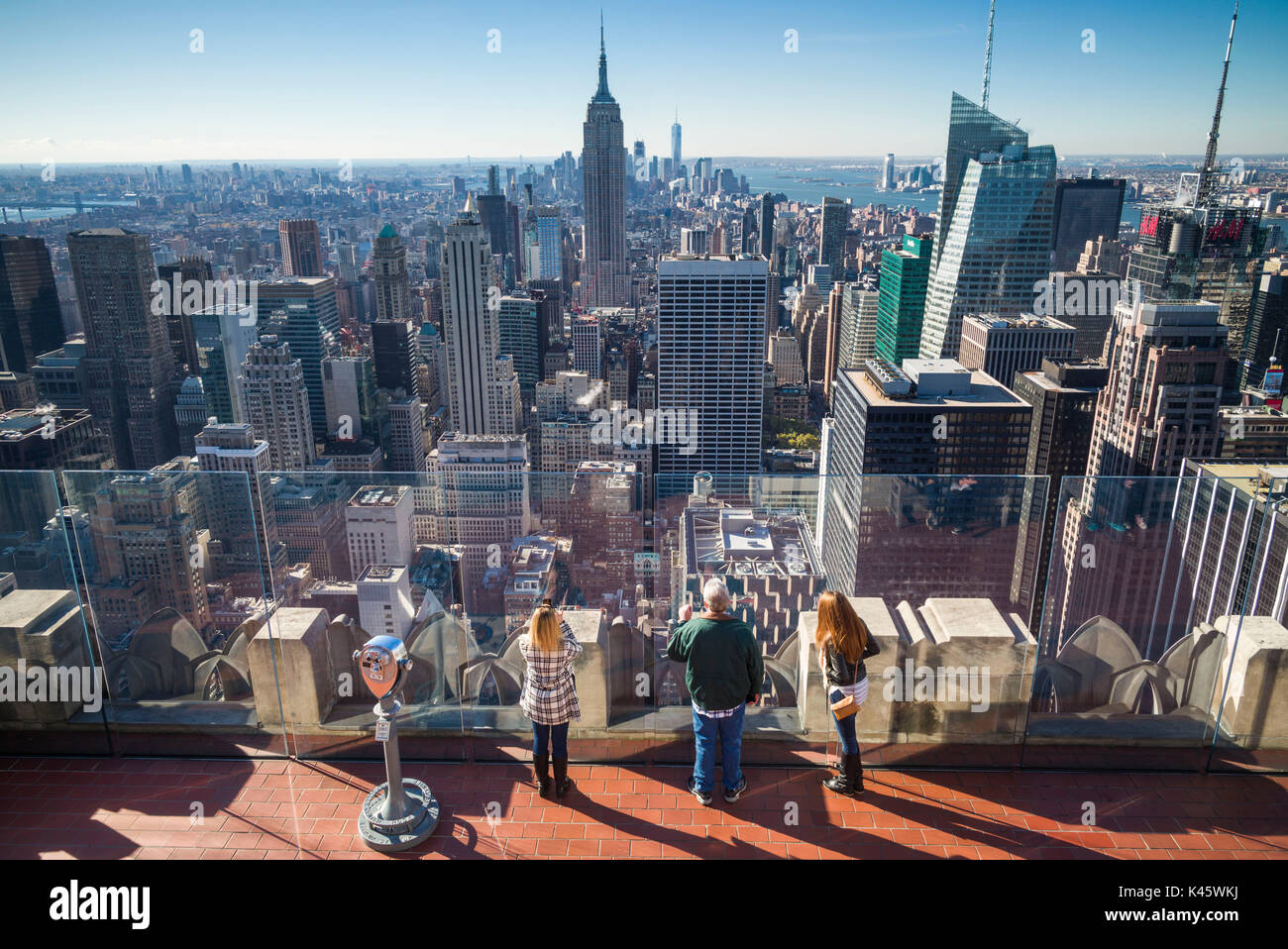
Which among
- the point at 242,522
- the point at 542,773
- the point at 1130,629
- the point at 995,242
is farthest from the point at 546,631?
the point at 995,242

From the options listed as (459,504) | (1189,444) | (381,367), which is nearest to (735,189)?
(381,367)

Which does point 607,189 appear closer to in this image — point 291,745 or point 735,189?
point 735,189

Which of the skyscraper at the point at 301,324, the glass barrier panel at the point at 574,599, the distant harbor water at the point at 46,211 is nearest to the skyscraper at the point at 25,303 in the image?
the distant harbor water at the point at 46,211

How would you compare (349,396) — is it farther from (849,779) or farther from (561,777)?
(849,779)
